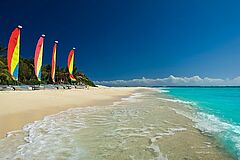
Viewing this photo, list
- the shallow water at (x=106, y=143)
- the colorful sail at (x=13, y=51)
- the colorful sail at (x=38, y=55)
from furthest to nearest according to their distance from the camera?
the colorful sail at (x=38, y=55), the colorful sail at (x=13, y=51), the shallow water at (x=106, y=143)

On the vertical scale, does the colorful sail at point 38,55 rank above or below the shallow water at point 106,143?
above

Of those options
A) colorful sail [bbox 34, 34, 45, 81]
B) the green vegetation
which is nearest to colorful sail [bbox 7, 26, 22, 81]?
colorful sail [bbox 34, 34, 45, 81]

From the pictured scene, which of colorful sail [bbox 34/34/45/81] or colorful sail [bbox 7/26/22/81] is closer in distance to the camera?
colorful sail [bbox 7/26/22/81]

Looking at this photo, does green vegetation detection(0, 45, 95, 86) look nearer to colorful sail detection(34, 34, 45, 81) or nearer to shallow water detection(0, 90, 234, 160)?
colorful sail detection(34, 34, 45, 81)

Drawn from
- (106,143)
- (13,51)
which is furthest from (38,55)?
(106,143)

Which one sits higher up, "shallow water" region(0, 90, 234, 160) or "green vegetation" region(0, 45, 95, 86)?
"green vegetation" region(0, 45, 95, 86)

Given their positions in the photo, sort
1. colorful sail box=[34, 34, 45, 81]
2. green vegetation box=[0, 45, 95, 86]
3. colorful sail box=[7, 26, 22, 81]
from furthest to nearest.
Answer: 1. green vegetation box=[0, 45, 95, 86]
2. colorful sail box=[34, 34, 45, 81]
3. colorful sail box=[7, 26, 22, 81]

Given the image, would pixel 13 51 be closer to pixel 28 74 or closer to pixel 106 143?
pixel 106 143

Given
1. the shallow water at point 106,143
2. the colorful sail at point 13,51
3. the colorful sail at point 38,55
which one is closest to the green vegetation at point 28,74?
the colorful sail at point 38,55

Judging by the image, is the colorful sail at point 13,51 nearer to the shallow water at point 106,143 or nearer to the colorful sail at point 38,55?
the colorful sail at point 38,55

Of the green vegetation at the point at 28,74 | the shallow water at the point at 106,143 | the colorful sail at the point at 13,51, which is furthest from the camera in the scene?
the green vegetation at the point at 28,74

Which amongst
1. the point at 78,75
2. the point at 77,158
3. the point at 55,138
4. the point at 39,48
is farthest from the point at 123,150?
the point at 78,75

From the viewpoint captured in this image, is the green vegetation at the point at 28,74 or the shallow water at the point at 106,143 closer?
the shallow water at the point at 106,143

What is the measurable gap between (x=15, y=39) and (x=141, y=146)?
21.5 metres
